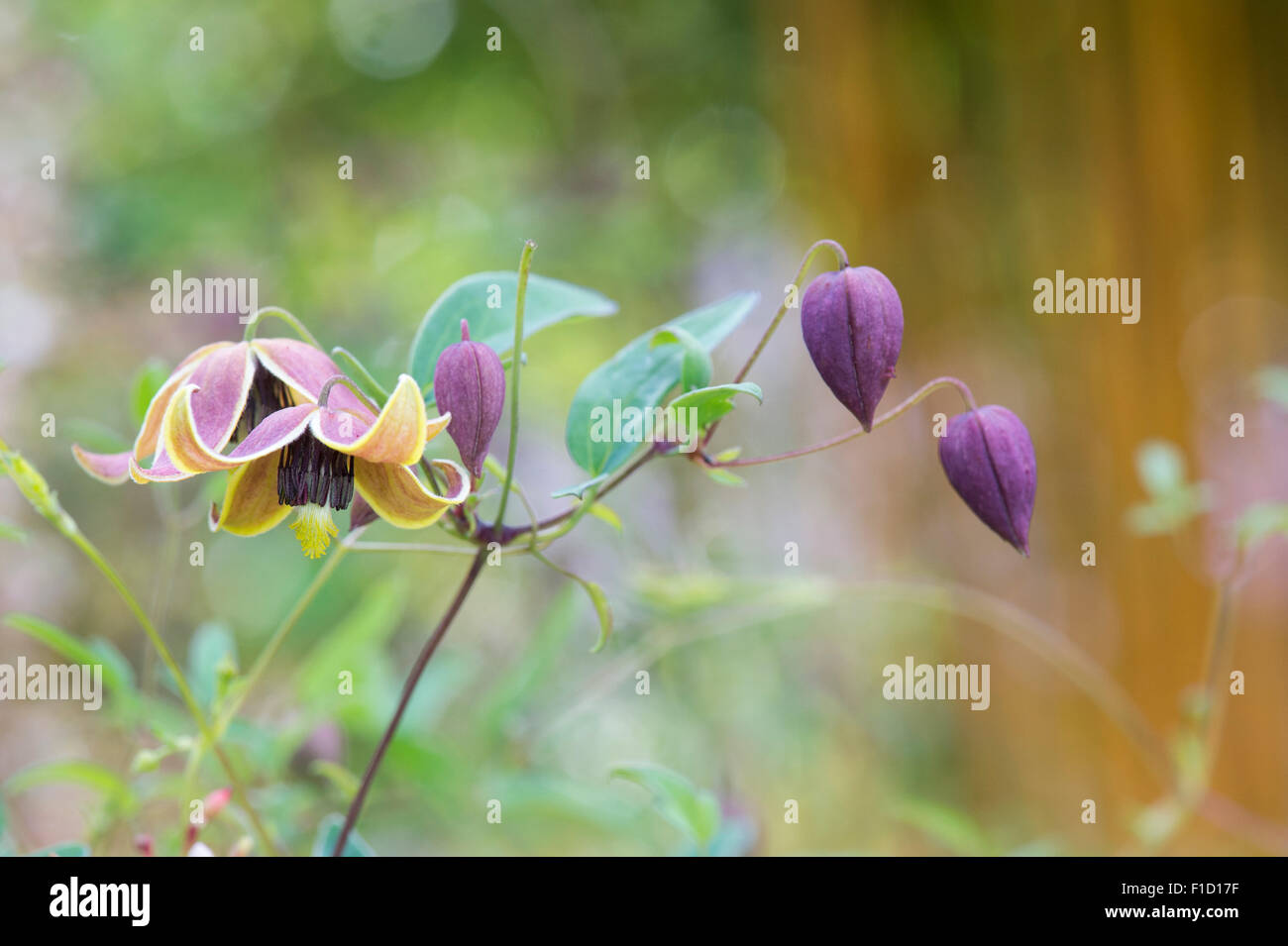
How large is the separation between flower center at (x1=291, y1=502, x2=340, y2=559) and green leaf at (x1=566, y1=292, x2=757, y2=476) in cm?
7

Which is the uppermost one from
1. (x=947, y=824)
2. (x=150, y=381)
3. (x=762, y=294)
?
(x=762, y=294)

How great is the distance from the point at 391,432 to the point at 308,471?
0.15 ft

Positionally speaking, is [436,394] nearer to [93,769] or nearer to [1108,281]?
[93,769]

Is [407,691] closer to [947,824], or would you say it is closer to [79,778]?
[79,778]

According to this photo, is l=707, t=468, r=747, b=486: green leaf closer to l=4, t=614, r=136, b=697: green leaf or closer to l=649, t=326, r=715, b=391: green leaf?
l=649, t=326, r=715, b=391: green leaf

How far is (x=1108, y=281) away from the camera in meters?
1.14

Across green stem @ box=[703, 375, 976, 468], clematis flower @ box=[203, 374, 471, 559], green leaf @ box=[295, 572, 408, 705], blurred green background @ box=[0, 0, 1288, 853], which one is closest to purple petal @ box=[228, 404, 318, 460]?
clematis flower @ box=[203, 374, 471, 559]

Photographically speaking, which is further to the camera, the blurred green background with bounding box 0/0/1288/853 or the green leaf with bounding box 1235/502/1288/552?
the blurred green background with bounding box 0/0/1288/853

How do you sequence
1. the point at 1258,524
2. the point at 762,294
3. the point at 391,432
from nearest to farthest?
the point at 391,432, the point at 1258,524, the point at 762,294

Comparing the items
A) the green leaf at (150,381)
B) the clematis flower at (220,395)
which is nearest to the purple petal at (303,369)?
the clematis flower at (220,395)

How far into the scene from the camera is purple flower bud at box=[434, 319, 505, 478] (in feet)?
0.73

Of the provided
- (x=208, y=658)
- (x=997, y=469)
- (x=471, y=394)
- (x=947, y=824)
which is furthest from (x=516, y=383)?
(x=947, y=824)

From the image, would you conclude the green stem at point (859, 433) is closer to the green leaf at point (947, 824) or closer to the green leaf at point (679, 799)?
the green leaf at point (679, 799)

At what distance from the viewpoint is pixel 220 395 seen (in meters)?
0.23
